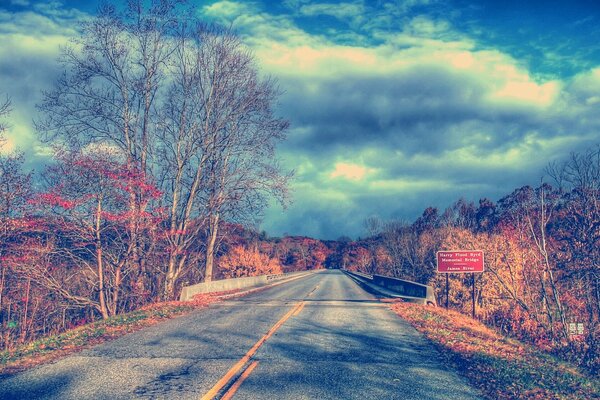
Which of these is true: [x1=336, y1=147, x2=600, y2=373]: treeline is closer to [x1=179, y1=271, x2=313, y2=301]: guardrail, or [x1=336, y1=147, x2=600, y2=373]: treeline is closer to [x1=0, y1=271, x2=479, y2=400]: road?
[x1=0, y1=271, x2=479, y2=400]: road

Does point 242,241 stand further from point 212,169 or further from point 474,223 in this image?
point 474,223

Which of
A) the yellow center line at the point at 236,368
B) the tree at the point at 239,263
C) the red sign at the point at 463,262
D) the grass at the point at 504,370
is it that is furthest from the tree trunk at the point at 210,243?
the tree at the point at 239,263

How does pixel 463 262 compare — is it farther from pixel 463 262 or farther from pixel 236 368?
pixel 236 368

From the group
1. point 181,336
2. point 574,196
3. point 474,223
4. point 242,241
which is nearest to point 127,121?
point 181,336

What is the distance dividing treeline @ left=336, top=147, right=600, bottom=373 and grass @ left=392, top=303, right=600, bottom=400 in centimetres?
297

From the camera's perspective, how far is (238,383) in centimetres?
596

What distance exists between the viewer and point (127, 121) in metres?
20.0

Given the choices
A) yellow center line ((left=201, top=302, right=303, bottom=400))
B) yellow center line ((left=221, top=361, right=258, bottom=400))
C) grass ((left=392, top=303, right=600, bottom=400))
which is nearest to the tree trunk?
yellow center line ((left=201, top=302, right=303, bottom=400))

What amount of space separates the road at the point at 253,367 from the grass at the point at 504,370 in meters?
0.39

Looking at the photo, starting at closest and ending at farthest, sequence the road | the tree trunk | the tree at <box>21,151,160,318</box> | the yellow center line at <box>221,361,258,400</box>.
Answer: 1. the yellow center line at <box>221,361,258,400</box>
2. the road
3. the tree at <box>21,151,160,318</box>
4. the tree trunk

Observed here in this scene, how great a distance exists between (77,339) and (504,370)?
30.0 ft

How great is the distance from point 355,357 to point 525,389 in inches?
114

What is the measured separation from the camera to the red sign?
16.2 m

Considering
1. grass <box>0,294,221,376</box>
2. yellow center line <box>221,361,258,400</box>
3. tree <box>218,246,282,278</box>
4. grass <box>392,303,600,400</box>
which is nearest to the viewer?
yellow center line <box>221,361,258,400</box>
